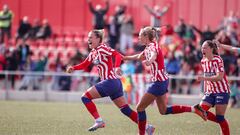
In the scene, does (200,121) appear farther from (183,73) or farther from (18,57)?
(18,57)

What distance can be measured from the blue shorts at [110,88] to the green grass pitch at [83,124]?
32.2 inches

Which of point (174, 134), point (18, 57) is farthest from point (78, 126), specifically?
point (18, 57)

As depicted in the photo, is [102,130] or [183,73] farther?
[183,73]

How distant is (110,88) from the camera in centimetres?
1360

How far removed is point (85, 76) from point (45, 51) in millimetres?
5231

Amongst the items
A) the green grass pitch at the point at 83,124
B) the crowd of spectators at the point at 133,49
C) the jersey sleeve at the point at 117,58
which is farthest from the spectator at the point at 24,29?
the jersey sleeve at the point at 117,58

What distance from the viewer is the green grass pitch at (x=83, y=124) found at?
14180 millimetres

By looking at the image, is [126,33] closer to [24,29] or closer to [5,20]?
[24,29]

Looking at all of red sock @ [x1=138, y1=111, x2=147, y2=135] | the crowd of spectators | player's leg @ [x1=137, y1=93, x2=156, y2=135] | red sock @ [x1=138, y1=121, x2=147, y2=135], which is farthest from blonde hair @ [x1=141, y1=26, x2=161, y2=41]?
the crowd of spectators

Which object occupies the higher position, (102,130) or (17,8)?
(17,8)

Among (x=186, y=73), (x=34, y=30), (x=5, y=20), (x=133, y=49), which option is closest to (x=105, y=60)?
(x=186, y=73)

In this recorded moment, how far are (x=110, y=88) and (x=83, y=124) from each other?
8.33 ft

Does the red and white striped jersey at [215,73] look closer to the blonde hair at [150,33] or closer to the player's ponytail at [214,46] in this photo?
the player's ponytail at [214,46]

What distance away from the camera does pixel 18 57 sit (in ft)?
96.6
